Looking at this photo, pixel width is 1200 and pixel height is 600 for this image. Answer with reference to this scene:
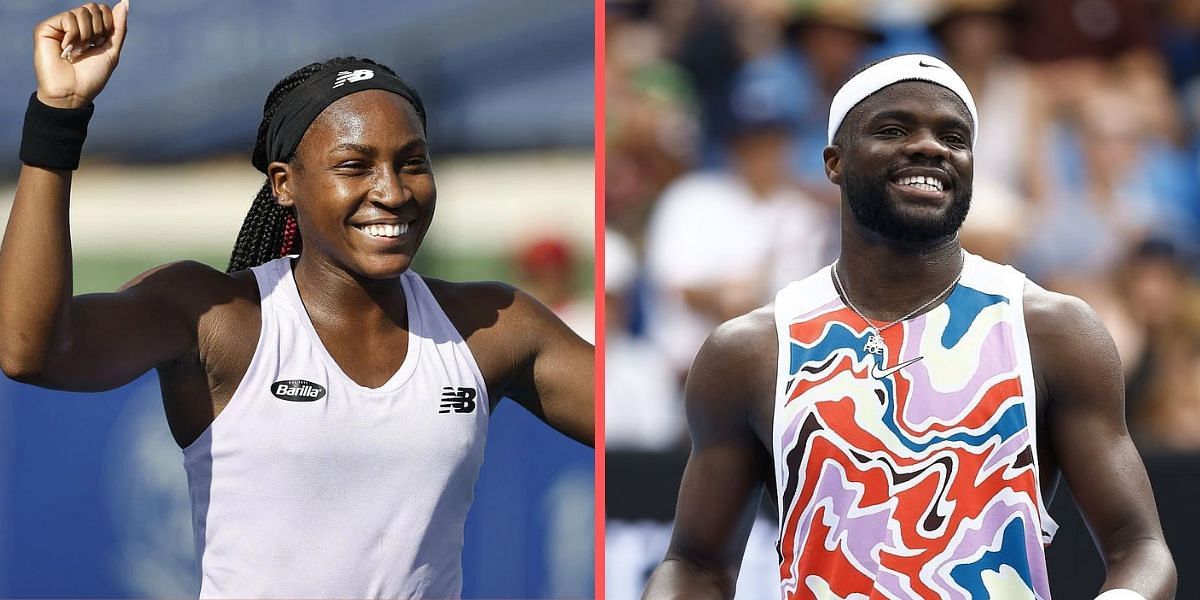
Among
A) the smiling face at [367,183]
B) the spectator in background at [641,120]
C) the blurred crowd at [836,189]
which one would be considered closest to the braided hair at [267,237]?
the smiling face at [367,183]

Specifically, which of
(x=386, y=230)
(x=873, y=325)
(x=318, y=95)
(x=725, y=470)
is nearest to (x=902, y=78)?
(x=873, y=325)

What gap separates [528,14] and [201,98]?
1.19 meters

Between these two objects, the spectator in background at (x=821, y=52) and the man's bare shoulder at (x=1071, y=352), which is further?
the spectator in background at (x=821, y=52)

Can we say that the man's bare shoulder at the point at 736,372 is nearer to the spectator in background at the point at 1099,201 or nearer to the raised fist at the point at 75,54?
the raised fist at the point at 75,54

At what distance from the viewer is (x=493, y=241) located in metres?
4.95

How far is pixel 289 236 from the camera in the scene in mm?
3639

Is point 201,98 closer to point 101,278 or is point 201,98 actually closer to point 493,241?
point 101,278

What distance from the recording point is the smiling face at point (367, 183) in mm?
3248

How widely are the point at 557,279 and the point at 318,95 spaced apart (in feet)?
5.63

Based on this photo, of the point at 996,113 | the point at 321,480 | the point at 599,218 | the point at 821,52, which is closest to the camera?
the point at 321,480

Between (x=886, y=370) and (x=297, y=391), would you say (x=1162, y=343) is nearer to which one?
(x=886, y=370)

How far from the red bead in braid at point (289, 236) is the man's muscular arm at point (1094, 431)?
1.84 metres

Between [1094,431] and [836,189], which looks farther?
[836,189]

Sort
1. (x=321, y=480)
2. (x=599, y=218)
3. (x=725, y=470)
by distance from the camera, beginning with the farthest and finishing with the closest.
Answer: (x=599, y=218) < (x=321, y=480) < (x=725, y=470)
